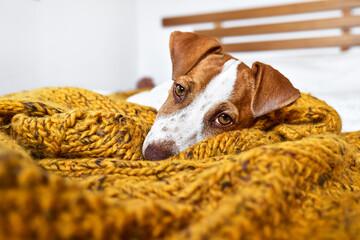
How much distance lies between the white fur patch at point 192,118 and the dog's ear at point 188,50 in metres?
0.18

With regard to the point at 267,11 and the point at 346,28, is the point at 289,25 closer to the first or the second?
the point at 267,11

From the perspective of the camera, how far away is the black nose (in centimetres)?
93

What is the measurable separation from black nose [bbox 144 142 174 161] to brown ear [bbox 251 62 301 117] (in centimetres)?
39

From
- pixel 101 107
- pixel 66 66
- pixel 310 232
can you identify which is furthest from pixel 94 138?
pixel 66 66

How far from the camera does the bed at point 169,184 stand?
13.5 inches

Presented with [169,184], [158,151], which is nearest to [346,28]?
[158,151]

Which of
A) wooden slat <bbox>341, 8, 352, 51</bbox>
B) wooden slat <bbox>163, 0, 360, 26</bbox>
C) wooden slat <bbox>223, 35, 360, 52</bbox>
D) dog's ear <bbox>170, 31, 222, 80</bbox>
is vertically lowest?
dog's ear <bbox>170, 31, 222, 80</bbox>

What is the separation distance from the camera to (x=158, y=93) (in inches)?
64.8

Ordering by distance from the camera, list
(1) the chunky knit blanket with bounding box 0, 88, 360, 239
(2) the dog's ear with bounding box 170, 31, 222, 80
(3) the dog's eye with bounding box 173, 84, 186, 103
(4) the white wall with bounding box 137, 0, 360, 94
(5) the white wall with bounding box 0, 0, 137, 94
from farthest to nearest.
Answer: (5) the white wall with bounding box 0, 0, 137, 94 < (4) the white wall with bounding box 137, 0, 360, 94 < (2) the dog's ear with bounding box 170, 31, 222, 80 < (3) the dog's eye with bounding box 173, 84, 186, 103 < (1) the chunky knit blanket with bounding box 0, 88, 360, 239

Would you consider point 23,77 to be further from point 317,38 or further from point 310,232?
point 317,38

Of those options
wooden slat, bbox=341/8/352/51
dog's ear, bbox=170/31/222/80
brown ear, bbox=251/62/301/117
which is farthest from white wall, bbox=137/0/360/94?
brown ear, bbox=251/62/301/117

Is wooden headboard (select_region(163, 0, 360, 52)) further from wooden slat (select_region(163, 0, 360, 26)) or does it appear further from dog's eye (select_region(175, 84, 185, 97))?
dog's eye (select_region(175, 84, 185, 97))

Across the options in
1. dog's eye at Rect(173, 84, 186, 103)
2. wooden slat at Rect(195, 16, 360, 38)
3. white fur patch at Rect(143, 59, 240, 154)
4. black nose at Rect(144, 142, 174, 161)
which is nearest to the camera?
black nose at Rect(144, 142, 174, 161)

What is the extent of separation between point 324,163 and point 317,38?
3.37 m
